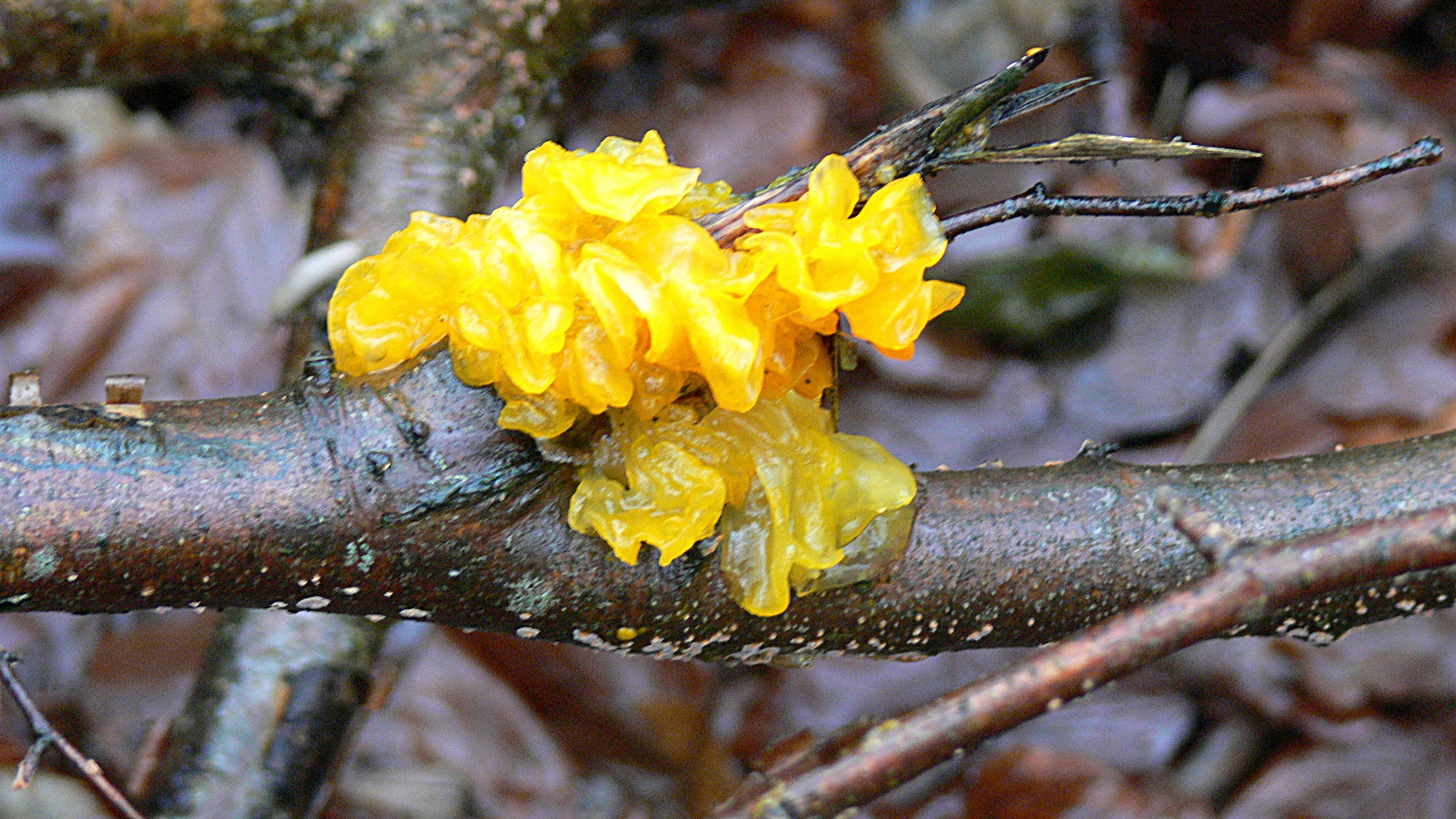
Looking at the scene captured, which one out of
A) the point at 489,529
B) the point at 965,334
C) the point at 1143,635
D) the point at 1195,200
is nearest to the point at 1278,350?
the point at 965,334

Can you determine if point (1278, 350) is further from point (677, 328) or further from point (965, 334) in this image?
point (677, 328)

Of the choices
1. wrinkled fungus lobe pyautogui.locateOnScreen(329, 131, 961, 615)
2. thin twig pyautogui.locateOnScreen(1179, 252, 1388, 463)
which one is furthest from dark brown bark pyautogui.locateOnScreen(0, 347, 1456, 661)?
thin twig pyautogui.locateOnScreen(1179, 252, 1388, 463)

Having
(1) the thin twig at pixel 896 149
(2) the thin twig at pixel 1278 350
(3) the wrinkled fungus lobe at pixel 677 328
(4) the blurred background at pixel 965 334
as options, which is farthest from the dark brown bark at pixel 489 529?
(2) the thin twig at pixel 1278 350

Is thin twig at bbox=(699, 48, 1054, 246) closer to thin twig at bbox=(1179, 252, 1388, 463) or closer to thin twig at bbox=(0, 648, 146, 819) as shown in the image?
thin twig at bbox=(0, 648, 146, 819)

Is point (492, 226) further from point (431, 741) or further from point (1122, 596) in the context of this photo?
point (431, 741)

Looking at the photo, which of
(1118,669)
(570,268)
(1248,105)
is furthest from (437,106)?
(1248,105)

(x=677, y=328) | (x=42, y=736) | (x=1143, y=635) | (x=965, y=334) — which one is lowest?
(x=42, y=736)
